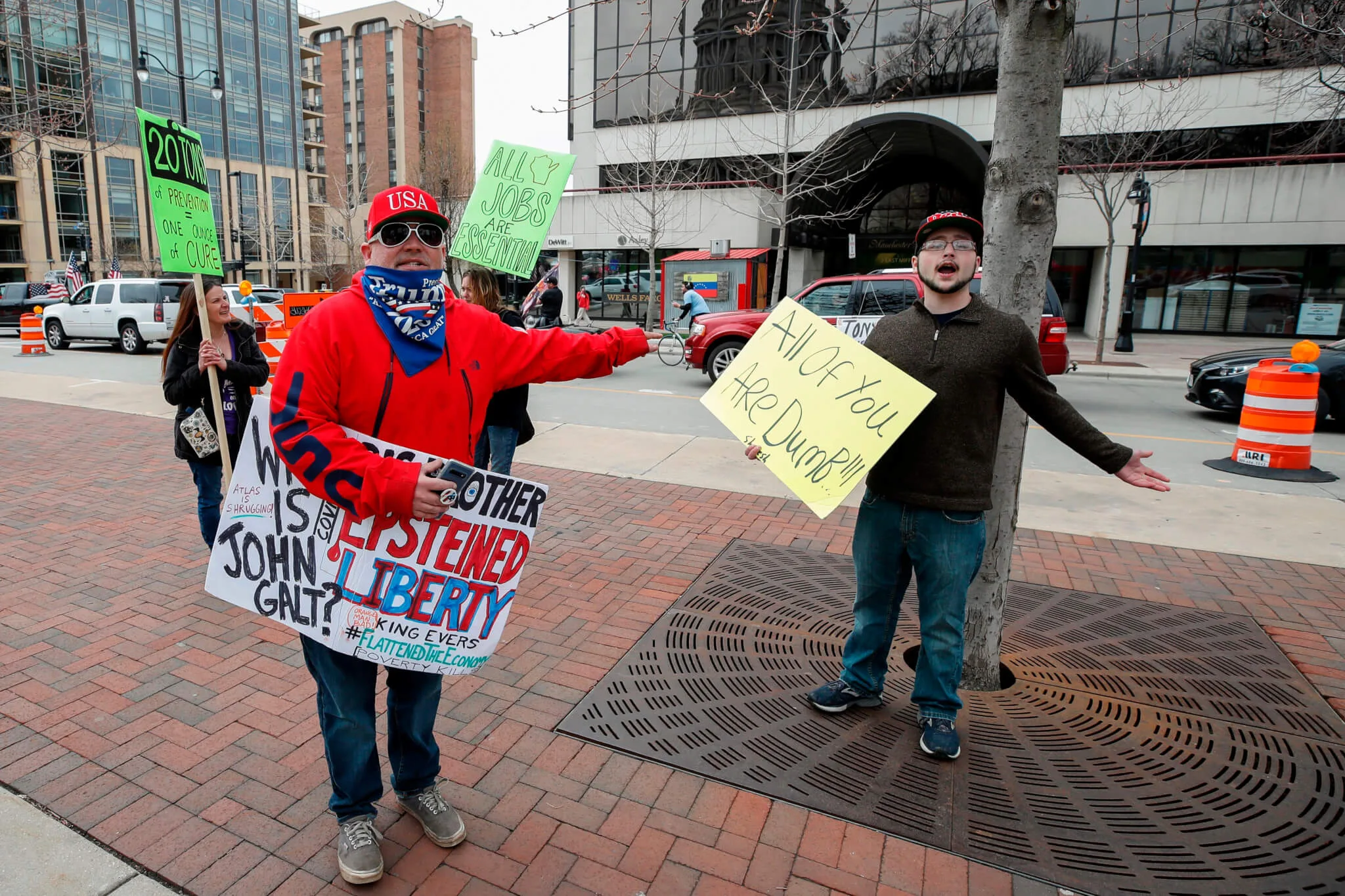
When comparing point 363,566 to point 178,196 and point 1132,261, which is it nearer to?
point 178,196

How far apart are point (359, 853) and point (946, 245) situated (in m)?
2.77

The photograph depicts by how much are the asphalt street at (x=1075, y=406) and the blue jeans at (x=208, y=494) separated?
4361 mm

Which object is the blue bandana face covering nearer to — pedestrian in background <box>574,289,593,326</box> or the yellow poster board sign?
the yellow poster board sign

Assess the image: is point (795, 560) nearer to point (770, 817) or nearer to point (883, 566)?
point (883, 566)

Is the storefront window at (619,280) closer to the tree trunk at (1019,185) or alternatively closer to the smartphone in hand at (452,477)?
the tree trunk at (1019,185)

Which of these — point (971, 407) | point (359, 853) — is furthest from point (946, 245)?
point (359, 853)

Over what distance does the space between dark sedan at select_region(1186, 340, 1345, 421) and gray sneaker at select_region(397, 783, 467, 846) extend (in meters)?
11.1

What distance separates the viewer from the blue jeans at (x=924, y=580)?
119 inches

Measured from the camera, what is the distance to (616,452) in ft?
27.9

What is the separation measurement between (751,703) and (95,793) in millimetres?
2457

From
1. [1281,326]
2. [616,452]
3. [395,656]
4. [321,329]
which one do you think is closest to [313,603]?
[395,656]

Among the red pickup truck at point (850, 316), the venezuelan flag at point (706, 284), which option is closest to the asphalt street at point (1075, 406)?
the red pickup truck at point (850, 316)

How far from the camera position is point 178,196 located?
14.0 feet

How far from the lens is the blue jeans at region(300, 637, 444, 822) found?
245 centimetres
